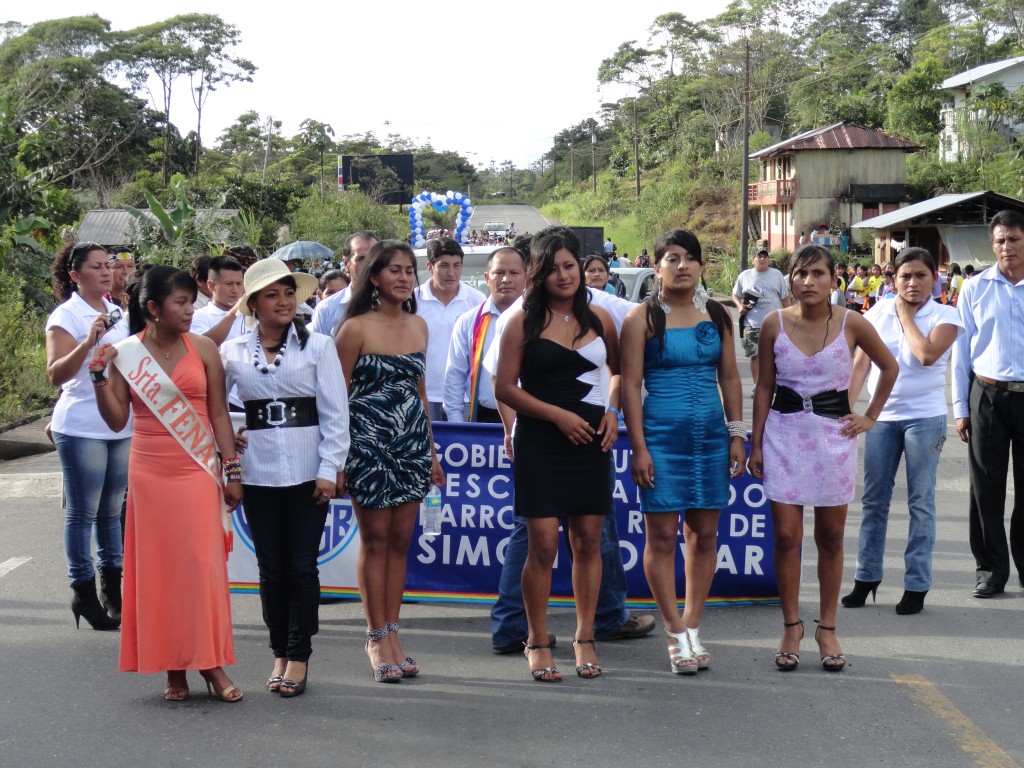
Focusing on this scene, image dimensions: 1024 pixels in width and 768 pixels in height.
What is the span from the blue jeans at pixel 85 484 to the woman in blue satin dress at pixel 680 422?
277 centimetres

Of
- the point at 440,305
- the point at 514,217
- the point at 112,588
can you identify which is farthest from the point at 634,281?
the point at 514,217

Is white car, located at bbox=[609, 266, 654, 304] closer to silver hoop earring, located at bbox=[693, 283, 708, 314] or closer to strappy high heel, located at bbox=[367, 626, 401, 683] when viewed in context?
silver hoop earring, located at bbox=[693, 283, 708, 314]

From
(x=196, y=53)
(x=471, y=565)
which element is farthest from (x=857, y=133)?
(x=471, y=565)

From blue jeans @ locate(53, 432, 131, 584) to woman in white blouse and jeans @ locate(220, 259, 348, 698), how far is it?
4.47 ft

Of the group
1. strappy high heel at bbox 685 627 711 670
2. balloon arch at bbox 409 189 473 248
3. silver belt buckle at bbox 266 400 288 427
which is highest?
balloon arch at bbox 409 189 473 248

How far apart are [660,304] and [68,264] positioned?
3255 millimetres

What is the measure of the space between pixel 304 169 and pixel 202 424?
91.7 metres

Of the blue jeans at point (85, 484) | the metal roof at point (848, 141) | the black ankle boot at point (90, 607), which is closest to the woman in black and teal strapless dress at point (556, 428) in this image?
the blue jeans at point (85, 484)

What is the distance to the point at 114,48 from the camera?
65875 millimetres

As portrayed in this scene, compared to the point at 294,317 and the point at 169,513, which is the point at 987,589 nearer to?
the point at 294,317

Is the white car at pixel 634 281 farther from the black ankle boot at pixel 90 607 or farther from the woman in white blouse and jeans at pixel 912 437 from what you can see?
the black ankle boot at pixel 90 607

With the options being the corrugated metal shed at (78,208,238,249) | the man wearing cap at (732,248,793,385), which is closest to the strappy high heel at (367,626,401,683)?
the man wearing cap at (732,248,793,385)

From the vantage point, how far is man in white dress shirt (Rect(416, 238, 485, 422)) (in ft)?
24.8

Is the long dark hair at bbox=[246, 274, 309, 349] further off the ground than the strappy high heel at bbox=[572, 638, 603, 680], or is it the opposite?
the long dark hair at bbox=[246, 274, 309, 349]
